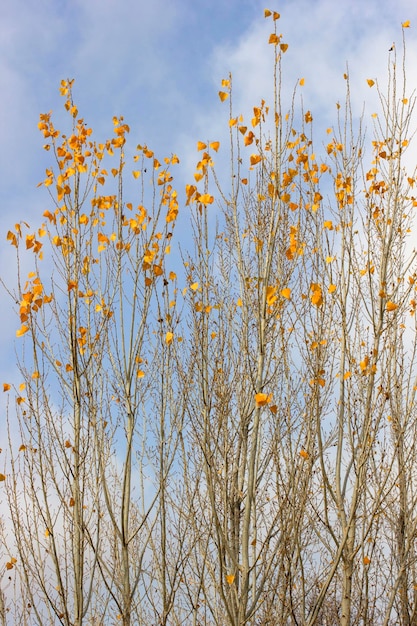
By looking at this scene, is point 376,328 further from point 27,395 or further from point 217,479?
point 27,395

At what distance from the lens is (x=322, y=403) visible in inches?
207

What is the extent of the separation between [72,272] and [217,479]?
2041 mm

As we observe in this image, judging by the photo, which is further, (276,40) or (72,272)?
(72,272)

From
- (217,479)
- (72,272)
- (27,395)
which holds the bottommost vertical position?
(217,479)

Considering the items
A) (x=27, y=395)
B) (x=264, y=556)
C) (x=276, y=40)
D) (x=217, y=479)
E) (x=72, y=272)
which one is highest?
(x=276, y=40)

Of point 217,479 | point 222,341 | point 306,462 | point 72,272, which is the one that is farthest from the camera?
point 222,341

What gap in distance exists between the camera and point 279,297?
4.65 m

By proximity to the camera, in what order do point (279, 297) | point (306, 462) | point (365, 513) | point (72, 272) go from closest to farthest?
point (306, 462) → point (279, 297) → point (72, 272) → point (365, 513)

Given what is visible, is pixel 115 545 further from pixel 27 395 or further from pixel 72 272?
pixel 72 272

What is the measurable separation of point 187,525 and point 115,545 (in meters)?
0.60

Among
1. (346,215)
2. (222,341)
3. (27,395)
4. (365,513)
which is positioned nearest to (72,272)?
(27,395)

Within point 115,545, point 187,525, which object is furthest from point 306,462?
point 115,545

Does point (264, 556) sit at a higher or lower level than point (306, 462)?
lower

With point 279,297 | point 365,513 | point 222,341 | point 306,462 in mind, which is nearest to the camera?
point 306,462
